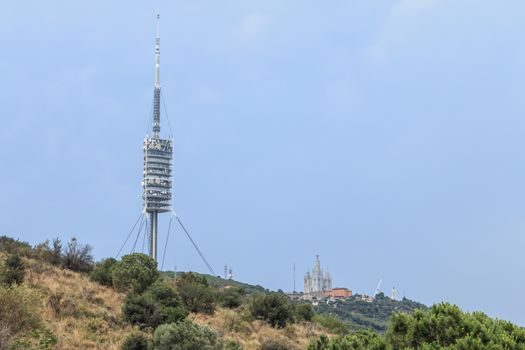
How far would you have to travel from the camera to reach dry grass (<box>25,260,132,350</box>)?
80.8 ft

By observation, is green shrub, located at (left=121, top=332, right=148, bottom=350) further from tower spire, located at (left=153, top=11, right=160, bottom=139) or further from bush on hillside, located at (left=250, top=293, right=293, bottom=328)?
tower spire, located at (left=153, top=11, right=160, bottom=139)

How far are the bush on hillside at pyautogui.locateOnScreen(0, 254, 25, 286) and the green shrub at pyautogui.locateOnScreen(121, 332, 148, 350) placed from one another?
687 centimetres

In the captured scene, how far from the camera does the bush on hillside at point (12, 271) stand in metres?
28.7

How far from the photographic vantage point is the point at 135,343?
76.7 feet

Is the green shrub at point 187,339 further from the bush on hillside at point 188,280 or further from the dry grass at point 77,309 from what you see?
the bush on hillside at point 188,280

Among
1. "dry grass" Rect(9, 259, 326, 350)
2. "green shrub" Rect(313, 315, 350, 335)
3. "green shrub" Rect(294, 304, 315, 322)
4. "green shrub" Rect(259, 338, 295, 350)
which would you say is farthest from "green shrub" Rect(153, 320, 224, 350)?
"green shrub" Rect(294, 304, 315, 322)

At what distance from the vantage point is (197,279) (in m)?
44.0

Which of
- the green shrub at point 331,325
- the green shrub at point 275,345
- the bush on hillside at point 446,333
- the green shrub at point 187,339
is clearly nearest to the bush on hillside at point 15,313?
the green shrub at point 187,339

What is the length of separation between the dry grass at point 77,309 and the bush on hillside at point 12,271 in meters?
0.51

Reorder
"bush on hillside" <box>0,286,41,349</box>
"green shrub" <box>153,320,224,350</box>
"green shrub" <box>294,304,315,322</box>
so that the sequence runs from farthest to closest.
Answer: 1. "green shrub" <box>294,304,315,322</box>
2. "green shrub" <box>153,320,224,350</box>
3. "bush on hillside" <box>0,286,41,349</box>

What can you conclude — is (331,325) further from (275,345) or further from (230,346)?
(230,346)

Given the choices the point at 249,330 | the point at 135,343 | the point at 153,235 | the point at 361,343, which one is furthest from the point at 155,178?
the point at 361,343

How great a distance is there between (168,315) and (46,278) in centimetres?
828

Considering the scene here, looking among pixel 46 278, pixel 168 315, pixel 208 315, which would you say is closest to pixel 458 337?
pixel 168 315
